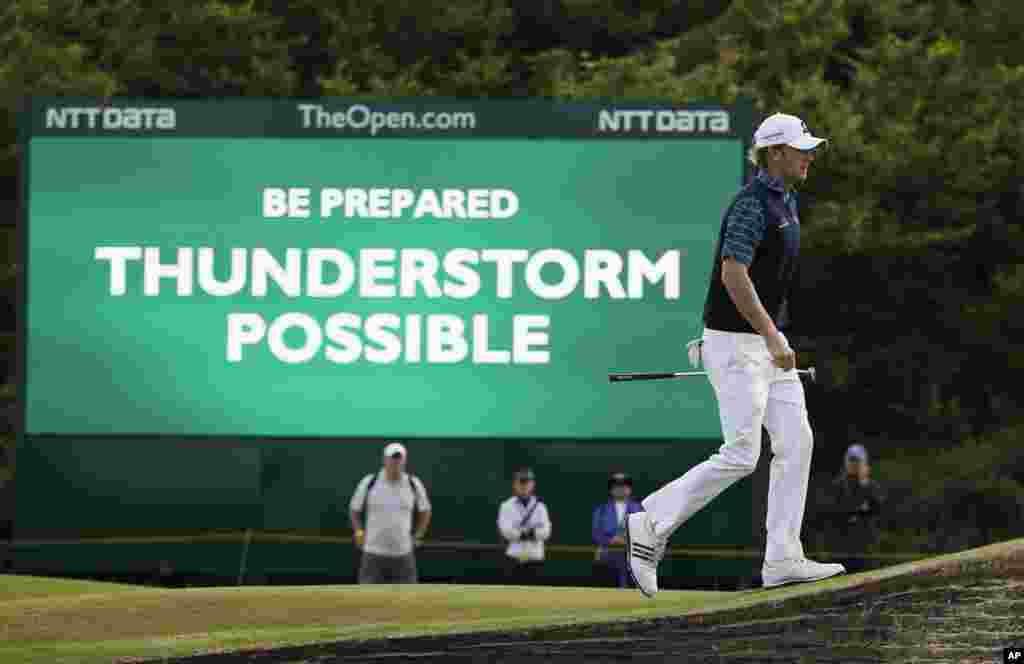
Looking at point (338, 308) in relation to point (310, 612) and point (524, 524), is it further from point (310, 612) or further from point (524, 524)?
point (310, 612)

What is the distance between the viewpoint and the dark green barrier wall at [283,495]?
1906 centimetres

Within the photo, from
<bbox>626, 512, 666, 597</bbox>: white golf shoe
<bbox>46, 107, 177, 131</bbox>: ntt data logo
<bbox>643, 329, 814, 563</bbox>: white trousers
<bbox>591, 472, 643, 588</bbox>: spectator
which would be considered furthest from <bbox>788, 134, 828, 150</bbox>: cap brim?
<bbox>46, 107, 177, 131</bbox>: ntt data logo

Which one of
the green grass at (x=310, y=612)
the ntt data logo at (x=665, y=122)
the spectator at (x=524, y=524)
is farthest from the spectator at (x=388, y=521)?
the green grass at (x=310, y=612)

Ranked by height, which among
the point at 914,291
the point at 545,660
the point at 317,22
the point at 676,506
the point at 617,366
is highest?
the point at 317,22

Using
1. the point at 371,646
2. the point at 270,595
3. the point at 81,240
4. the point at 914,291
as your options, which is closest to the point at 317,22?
the point at 914,291

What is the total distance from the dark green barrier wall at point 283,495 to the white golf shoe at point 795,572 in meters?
9.28

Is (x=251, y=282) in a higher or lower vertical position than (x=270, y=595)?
higher

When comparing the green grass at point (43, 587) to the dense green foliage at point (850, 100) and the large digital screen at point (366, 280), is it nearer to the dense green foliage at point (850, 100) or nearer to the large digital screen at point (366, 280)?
the large digital screen at point (366, 280)

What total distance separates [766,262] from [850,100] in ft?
67.0

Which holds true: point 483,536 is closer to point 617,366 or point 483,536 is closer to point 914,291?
point 617,366

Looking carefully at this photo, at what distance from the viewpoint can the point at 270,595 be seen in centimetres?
1093

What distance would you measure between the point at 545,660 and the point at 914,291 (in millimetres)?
22069

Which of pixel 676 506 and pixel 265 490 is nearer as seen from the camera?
pixel 676 506

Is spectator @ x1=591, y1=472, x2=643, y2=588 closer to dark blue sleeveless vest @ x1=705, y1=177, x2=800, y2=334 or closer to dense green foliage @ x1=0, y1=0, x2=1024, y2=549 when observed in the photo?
dense green foliage @ x1=0, y1=0, x2=1024, y2=549
